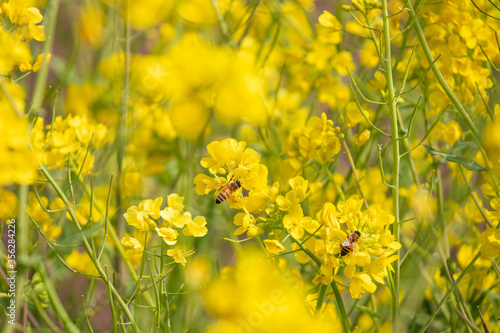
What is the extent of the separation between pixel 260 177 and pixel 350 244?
9 centimetres

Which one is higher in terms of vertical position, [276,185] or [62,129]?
[276,185]

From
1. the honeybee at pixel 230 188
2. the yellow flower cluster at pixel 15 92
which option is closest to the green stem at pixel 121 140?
the yellow flower cluster at pixel 15 92

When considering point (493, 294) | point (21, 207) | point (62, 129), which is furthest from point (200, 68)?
point (493, 294)

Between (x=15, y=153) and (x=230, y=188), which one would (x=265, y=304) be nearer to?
(x=230, y=188)

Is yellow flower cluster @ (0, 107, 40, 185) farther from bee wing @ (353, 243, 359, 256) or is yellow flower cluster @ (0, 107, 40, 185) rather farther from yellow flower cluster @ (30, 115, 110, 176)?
bee wing @ (353, 243, 359, 256)

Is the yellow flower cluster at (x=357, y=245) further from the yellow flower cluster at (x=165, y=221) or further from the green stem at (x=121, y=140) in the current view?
the green stem at (x=121, y=140)

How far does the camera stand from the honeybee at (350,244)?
337 millimetres

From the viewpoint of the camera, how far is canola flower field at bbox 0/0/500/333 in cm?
37

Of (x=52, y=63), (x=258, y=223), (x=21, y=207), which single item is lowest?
(x=52, y=63)

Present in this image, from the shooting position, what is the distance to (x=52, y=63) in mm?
954

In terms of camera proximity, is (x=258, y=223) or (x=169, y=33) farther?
(x=169, y=33)

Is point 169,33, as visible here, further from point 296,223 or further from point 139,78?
point 296,223

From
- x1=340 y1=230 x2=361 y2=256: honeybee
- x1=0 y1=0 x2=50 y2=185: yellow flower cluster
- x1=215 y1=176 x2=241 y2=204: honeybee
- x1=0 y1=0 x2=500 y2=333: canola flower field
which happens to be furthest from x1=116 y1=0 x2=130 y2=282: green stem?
x1=340 y1=230 x2=361 y2=256: honeybee

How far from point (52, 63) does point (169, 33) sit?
28 cm
